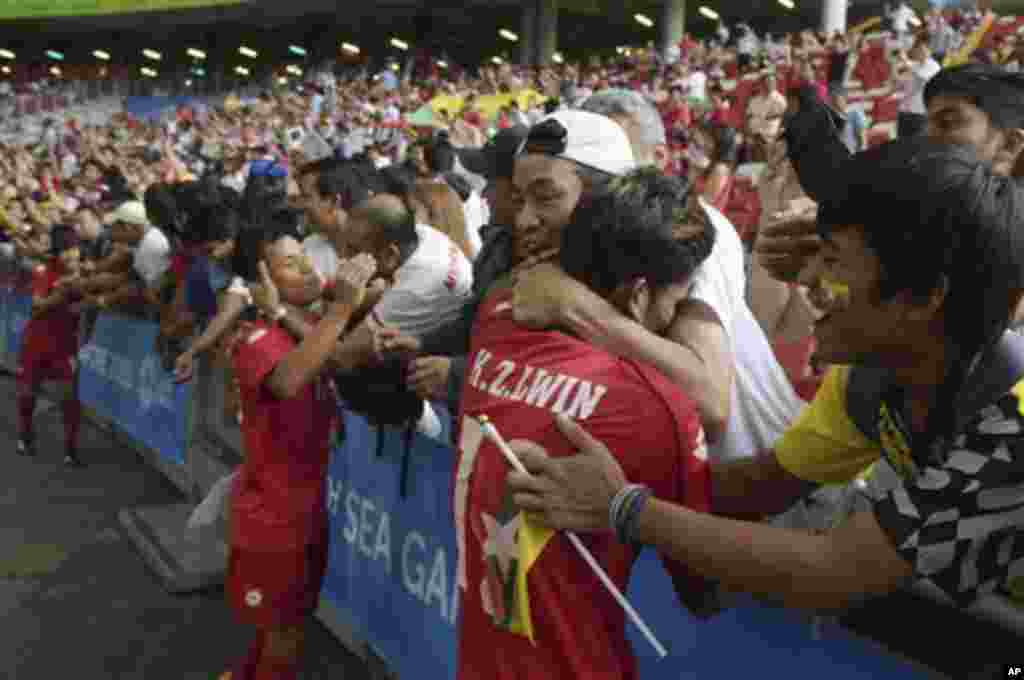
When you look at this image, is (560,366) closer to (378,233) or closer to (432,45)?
(378,233)

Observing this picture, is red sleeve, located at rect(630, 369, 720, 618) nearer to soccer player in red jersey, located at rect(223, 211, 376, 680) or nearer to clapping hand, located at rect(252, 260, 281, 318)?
soccer player in red jersey, located at rect(223, 211, 376, 680)

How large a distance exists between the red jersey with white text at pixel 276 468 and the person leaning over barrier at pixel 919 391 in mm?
2038

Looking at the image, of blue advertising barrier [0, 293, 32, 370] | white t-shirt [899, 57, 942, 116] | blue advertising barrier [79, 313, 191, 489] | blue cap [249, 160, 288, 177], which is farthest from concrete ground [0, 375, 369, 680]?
white t-shirt [899, 57, 942, 116]

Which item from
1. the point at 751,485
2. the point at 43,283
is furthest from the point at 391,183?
the point at 43,283

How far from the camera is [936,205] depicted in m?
1.33

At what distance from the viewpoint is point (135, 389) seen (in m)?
7.93

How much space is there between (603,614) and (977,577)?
64 cm

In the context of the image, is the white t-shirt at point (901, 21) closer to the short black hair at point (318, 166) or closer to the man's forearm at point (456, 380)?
the short black hair at point (318, 166)

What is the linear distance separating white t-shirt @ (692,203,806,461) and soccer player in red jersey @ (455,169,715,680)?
11.2 inches

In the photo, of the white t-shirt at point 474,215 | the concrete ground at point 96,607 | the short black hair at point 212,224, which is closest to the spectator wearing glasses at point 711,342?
the concrete ground at point 96,607

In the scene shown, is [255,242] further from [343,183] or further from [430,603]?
[430,603]

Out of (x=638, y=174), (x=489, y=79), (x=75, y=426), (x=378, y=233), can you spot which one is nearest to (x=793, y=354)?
(x=378, y=233)

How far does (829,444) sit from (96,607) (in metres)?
4.08

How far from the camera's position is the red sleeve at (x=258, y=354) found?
3.33 m
